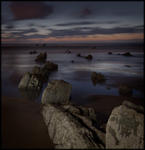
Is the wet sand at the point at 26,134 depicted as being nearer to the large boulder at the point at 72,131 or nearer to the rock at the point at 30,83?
the large boulder at the point at 72,131

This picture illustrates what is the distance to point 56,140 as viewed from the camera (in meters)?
4.01

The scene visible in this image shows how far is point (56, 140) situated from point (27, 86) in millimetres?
6089

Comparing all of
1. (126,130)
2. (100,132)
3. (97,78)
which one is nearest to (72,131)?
(100,132)

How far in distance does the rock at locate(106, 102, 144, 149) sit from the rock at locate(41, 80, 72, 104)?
367 cm

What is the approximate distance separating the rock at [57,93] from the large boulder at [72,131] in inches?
86.5

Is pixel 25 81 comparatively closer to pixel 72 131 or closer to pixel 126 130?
pixel 72 131

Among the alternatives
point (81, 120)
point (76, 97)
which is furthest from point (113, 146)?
point (76, 97)

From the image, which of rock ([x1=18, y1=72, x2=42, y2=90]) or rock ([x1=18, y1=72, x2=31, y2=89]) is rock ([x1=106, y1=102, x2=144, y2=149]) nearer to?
rock ([x1=18, y1=72, x2=42, y2=90])

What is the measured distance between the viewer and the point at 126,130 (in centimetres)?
337

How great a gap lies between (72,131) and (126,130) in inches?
48.0

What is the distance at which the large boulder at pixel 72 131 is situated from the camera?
352 centimetres

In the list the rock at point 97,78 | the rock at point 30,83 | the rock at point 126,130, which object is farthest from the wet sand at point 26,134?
the rock at point 97,78

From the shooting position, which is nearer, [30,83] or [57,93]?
[57,93]

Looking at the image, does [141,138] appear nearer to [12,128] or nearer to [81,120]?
[81,120]
